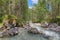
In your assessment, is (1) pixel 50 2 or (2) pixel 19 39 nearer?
(2) pixel 19 39

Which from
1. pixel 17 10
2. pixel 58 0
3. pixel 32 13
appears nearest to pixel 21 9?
pixel 17 10

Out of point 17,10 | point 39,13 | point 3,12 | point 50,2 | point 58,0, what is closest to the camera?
point 17,10

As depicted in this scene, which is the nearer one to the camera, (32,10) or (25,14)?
(25,14)

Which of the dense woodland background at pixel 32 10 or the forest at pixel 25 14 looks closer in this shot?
the forest at pixel 25 14

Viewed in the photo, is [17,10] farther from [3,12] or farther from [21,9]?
[3,12]

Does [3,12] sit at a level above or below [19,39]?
above

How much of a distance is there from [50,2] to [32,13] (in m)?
9.52

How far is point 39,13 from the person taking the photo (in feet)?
102

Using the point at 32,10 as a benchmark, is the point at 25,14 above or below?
below

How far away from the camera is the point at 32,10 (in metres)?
37.2

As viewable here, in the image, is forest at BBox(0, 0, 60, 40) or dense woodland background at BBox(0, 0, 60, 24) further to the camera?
dense woodland background at BBox(0, 0, 60, 24)

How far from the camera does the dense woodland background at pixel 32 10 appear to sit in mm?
20167

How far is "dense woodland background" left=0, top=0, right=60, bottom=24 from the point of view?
2017 cm

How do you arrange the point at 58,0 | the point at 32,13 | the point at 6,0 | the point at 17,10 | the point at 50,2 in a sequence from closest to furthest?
the point at 17,10, the point at 6,0, the point at 58,0, the point at 50,2, the point at 32,13
